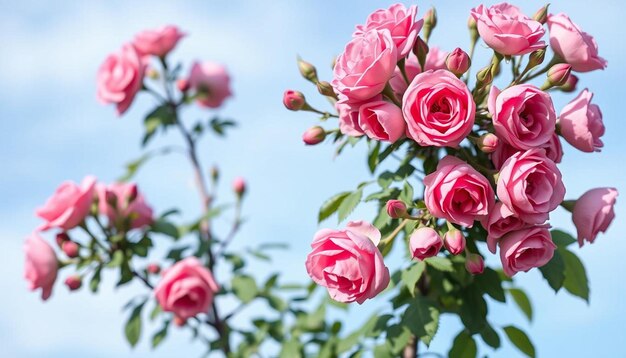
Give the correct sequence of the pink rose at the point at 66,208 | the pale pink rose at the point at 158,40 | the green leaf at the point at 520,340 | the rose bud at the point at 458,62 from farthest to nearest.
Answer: the pale pink rose at the point at 158,40 < the pink rose at the point at 66,208 < the green leaf at the point at 520,340 < the rose bud at the point at 458,62

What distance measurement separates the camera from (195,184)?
3.85 metres

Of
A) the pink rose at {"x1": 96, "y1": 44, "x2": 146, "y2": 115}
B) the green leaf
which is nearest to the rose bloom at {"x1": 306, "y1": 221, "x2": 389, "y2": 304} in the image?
the green leaf

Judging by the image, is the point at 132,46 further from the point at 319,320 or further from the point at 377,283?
the point at 377,283

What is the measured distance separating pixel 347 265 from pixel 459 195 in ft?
0.98

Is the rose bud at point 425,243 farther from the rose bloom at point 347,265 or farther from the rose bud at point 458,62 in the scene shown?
the rose bud at point 458,62

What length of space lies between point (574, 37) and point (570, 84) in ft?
0.74

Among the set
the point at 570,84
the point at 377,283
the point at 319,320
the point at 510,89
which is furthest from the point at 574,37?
the point at 319,320

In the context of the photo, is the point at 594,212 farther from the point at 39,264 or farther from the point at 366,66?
the point at 39,264

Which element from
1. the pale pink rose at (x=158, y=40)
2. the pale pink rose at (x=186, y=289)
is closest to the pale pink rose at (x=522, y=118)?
the pale pink rose at (x=186, y=289)

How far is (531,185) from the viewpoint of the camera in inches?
74.6

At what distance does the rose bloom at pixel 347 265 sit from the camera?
189 centimetres

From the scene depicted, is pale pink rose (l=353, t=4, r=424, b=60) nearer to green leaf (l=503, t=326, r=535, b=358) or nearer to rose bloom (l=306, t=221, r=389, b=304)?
rose bloom (l=306, t=221, r=389, b=304)

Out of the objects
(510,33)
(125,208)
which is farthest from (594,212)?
(125,208)

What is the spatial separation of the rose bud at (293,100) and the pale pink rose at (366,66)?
0.81ft
